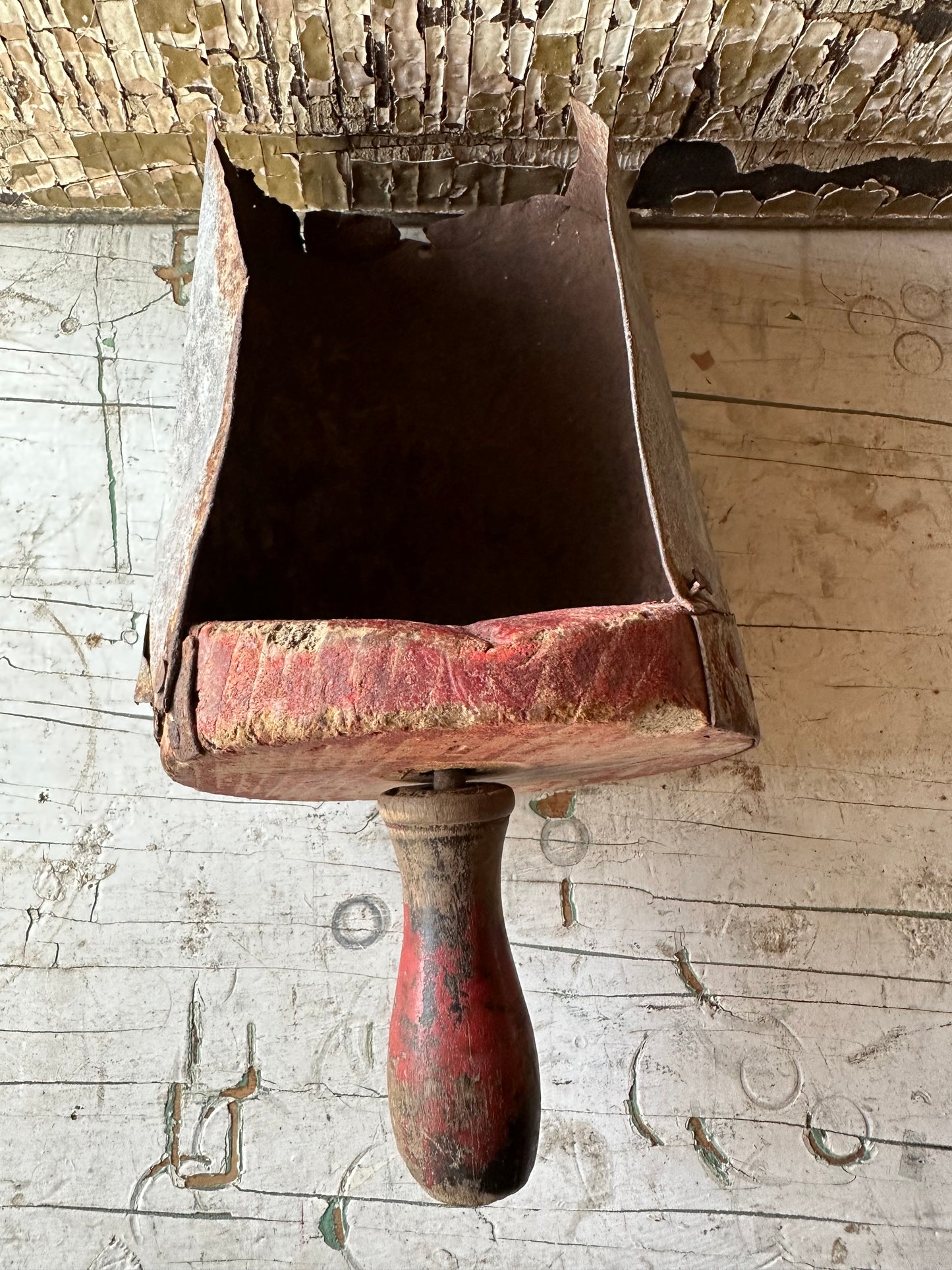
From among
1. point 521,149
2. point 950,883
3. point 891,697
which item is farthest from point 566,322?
point 950,883

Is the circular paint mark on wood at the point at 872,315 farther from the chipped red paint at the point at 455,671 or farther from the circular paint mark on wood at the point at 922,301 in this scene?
the chipped red paint at the point at 455,671

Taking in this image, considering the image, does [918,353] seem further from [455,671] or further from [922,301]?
[455,671]

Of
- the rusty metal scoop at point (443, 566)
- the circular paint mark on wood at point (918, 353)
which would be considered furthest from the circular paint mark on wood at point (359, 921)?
the circular paint mark on wood at point (918, 353)

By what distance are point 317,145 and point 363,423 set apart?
1.03ft

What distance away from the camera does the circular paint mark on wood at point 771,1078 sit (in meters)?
1.02

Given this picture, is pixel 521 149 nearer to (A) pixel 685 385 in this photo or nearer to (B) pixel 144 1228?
(A) pixel 685 385

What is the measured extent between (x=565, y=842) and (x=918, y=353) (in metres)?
0.78

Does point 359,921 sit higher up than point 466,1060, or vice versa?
point 359,921

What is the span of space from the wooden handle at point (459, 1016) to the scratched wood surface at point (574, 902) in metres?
0.27

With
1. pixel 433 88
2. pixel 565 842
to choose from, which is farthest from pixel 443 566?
pixel 433 88

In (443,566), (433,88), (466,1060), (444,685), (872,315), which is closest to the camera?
(444,685)

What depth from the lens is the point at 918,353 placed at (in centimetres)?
118

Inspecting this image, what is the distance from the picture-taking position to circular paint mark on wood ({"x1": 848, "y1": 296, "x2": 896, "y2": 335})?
118cm

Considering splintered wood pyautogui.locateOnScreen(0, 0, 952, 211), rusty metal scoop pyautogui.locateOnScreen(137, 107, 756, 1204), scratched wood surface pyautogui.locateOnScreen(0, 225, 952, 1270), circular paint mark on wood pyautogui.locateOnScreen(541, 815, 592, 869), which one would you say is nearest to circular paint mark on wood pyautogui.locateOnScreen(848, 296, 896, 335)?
scratched wood surface pyautogui.locateOnScreen(0, 225, 952, 1270)
